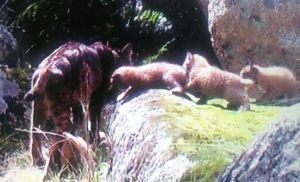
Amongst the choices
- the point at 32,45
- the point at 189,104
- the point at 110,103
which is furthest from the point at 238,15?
the point at 32,45

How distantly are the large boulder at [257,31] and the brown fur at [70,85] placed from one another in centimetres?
148

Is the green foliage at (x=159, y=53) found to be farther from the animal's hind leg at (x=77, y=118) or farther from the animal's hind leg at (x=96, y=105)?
the animal's hind leg at (x=77, y=118)

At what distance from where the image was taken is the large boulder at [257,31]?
24.8ft

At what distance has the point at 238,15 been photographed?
770 cm

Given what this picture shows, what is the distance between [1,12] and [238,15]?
14.9 feet

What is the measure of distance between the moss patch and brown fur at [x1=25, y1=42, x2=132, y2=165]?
137cm

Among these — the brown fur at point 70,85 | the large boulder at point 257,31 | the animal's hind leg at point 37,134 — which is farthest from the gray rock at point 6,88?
the large boulder at point 257,31

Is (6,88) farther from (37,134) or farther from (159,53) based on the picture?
(159,53)

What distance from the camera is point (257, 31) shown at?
303 inches

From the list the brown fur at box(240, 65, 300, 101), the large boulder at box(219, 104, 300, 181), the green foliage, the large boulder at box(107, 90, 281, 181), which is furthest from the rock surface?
the large boulder at box(219, 104, 300, 181)

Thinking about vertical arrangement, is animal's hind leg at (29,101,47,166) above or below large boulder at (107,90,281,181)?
below

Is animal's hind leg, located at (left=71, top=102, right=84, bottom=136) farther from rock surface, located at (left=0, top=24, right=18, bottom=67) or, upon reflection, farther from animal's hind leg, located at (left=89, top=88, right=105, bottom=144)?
rock surface, located at (left=0, top=24, right=18, bottom=67)

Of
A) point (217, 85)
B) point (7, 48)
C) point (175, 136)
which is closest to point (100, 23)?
point (7, 48)

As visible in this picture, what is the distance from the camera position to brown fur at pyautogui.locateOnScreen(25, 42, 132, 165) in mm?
6348
